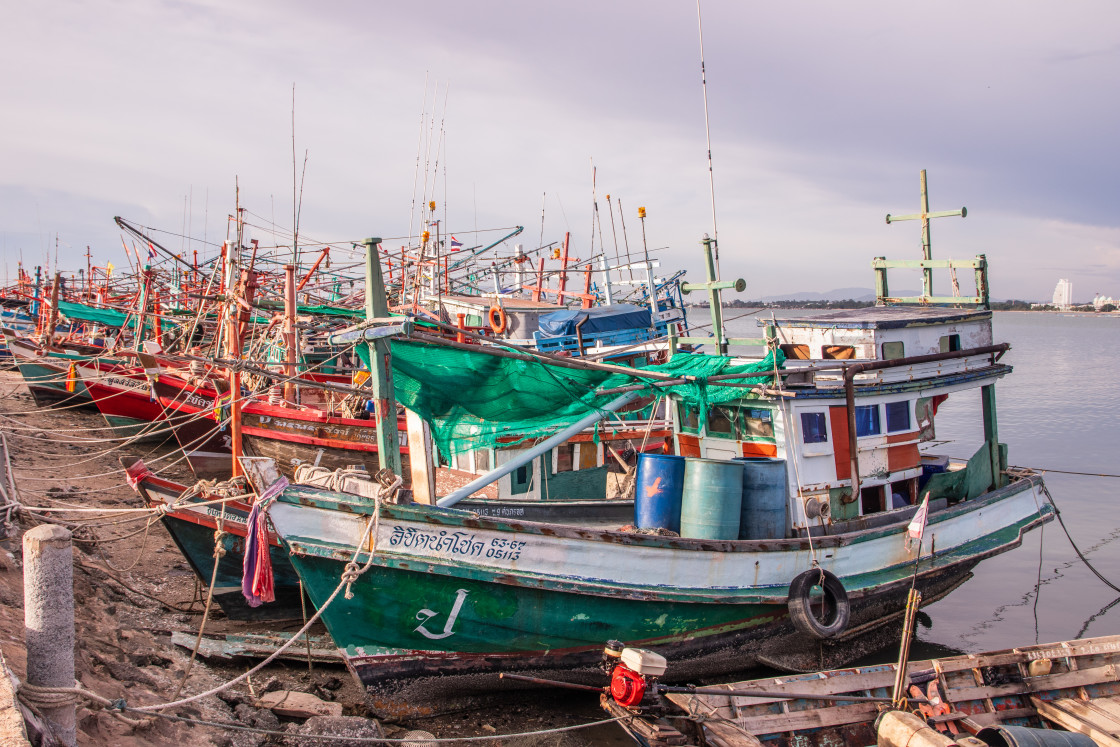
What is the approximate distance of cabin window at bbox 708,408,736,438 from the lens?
976 centimetres

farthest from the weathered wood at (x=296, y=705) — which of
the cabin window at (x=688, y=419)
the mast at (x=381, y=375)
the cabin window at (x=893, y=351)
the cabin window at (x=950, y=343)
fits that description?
the cabin window at (x=950, y=343)

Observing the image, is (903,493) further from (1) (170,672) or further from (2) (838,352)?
(1) (170,672)

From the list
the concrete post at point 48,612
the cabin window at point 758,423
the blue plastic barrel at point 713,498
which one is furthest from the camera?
the cabin window at point 758,423

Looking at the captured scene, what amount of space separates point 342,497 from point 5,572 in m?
3.74

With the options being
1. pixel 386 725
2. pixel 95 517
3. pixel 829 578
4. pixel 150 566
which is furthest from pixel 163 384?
pixel 829 578

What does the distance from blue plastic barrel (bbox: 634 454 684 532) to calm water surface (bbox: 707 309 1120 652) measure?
6.07ft

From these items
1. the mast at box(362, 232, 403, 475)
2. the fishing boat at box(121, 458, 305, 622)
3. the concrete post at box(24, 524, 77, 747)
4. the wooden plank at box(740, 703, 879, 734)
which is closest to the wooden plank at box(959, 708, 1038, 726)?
the wooden plank at box(740, 703, 879, 734)

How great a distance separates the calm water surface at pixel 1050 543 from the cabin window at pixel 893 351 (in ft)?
6.27

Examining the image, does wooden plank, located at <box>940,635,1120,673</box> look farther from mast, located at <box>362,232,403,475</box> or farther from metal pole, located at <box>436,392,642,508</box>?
mast, located at <box>362,232,403,475</box>

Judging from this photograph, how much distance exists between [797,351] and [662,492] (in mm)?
3234

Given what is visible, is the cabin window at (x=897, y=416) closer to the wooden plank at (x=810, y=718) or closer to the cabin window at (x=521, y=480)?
the wooden plank at (x=810, y=718)

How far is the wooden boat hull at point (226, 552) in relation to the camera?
9008 mm

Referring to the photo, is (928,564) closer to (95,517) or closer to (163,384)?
(95,517)

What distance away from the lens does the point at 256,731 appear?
6.38 meters
